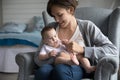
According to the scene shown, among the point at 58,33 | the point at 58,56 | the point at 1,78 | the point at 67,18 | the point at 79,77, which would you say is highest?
the point at 67,18

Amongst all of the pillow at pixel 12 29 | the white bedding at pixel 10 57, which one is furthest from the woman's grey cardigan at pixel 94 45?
the pillow at pixel 12 29

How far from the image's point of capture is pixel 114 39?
1.90 meters

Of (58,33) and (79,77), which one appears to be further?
(58,33)

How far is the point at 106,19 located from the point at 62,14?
0.57m

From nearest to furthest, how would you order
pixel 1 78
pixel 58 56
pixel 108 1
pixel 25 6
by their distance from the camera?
pixel 58 56
pixel 1 78
pixel 108 1
pixel 25 6

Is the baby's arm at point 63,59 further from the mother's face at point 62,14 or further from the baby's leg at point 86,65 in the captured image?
the mother's face at point 62,14

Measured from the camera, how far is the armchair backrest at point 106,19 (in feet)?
6.28

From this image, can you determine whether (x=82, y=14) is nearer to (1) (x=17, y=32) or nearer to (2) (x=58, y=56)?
(2) (x=58, y=56)

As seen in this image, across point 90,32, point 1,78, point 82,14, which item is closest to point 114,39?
point 90,32

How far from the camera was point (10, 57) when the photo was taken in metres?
3.37

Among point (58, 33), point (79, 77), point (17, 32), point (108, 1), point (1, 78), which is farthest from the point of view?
point (108, 1)

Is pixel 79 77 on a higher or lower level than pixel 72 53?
lower

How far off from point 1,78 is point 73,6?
185 cm

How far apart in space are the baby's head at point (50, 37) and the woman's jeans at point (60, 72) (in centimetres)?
18
